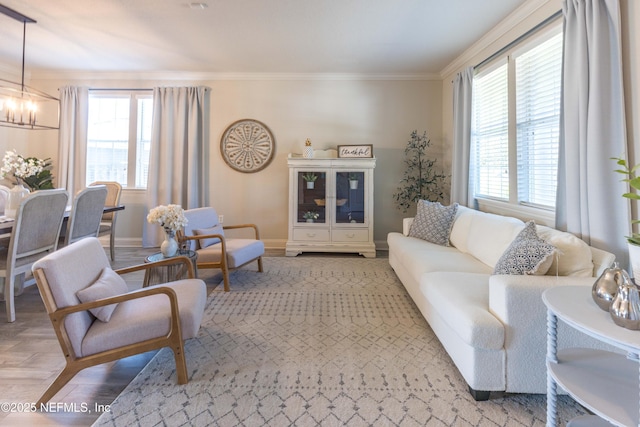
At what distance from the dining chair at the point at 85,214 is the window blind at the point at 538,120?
14.0 ft

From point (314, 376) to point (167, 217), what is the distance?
1.68m

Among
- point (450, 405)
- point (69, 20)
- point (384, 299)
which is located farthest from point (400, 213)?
point (69, 20)

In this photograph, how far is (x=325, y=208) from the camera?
4.48 metres

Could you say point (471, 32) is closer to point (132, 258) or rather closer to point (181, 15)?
point (181, 15)

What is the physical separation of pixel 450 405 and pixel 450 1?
312cm

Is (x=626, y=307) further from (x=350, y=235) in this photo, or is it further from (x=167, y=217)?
(x=350, y=235)

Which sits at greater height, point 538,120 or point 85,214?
point 538,120

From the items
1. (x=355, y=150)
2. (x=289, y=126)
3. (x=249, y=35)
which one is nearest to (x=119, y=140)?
(x=289, y=126)

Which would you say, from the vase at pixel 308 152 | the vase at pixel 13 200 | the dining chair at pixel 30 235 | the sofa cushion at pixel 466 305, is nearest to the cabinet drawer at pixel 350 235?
the vase at pixel 308 152

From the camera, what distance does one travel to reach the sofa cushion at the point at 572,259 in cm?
173

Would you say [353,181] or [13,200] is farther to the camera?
[353,181]

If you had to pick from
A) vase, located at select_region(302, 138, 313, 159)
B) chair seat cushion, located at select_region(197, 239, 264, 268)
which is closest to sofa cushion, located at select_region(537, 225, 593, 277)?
chair seat cushion, located at select_region(197, 239, 264, 268)

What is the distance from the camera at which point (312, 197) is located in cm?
448

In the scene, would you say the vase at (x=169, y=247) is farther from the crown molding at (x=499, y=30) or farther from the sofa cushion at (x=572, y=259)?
the crown molding at (x=499, y=30)
